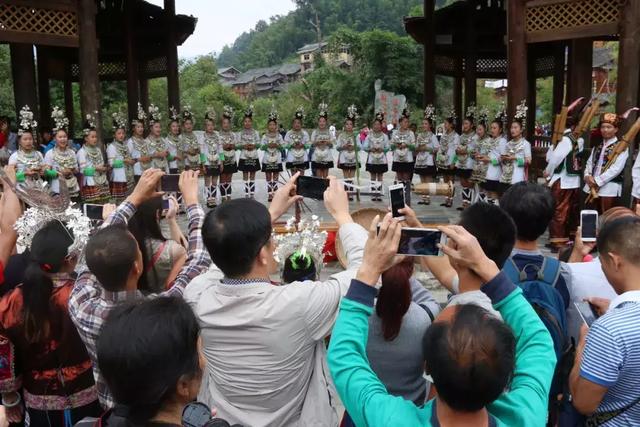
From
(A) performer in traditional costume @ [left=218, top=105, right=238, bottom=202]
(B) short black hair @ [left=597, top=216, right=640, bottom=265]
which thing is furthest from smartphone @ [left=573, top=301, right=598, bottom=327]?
(A) performer in traditional costume @ [left=218, top=105, right=238, bottom=202]

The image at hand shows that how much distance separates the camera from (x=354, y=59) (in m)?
35.9

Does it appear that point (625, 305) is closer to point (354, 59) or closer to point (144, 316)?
point (144, 316)

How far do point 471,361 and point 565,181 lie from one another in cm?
698

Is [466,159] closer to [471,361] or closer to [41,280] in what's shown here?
[41,280]

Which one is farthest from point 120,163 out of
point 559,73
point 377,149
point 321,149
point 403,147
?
point 559,73

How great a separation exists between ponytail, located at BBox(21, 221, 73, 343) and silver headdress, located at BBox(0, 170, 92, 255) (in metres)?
0.06

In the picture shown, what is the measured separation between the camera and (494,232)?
2.10m

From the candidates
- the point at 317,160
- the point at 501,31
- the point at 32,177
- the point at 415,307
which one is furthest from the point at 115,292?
the point at 501,31

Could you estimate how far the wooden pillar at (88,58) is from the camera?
885 cm

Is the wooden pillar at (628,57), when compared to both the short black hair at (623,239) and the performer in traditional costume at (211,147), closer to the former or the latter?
the short black hair at (623,239)

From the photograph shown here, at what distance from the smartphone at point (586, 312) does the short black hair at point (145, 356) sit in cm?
144

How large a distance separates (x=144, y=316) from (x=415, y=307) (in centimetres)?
106

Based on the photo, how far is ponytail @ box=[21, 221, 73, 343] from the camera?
2316mm

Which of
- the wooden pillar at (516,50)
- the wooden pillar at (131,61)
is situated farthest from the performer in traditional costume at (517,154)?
the wooden pillar at (131,61)
